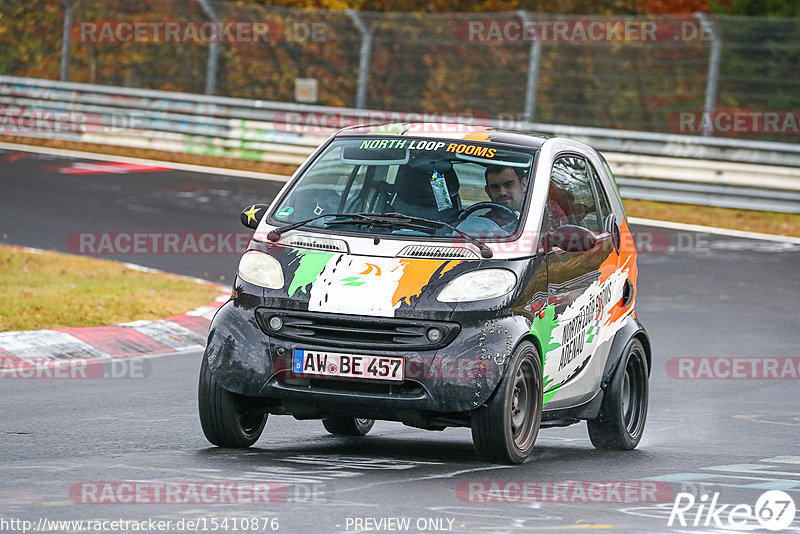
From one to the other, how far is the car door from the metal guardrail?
13017mm

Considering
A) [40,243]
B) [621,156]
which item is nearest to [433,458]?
[40,243]

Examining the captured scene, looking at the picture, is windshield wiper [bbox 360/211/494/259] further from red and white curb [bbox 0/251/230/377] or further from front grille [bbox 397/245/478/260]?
red and white curb [bbox 0/251/230/377]

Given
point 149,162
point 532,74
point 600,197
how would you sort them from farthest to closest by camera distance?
point 149,162 < point 532,74 < point 600,197

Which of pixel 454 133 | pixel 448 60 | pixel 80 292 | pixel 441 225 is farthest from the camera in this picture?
pixel 448 60

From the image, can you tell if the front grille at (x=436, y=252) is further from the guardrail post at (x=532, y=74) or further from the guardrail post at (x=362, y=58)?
the guardrail post at (x=362, y=58)

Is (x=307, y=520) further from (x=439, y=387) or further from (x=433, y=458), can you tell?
(x=433, y=458)

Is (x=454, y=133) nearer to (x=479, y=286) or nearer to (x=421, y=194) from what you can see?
(x=421, y=194)

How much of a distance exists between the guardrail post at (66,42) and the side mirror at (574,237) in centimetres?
2019

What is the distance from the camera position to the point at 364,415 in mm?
6809

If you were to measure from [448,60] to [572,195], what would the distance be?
1658 cm

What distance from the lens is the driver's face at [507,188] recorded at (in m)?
7.50

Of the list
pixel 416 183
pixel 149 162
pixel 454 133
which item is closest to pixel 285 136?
pixel 149 162

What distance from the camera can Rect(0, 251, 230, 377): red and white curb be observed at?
10.2 m

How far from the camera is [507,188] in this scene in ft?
24.8
